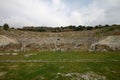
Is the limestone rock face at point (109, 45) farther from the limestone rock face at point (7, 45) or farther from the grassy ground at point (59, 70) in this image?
the limestone rock face at point (7, 45)

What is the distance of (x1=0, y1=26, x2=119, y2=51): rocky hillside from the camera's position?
216 feet

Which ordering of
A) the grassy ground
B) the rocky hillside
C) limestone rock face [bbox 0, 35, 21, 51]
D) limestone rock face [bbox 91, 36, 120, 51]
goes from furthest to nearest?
the rocky hillside
limestone rock face [bbox 0, 35, 21, 51]
limestone rock face [bbox 91, 36, 120, 51]
the grassy ground

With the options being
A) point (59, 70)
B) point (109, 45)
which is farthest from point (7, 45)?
point (59, 70)

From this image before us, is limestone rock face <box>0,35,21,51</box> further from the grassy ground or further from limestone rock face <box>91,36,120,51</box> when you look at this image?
the grassy ground

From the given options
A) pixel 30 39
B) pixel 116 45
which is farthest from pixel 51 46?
pixel 116 45

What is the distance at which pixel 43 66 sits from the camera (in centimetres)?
3247

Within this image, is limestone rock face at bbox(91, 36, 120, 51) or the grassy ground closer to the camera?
the grassy ground

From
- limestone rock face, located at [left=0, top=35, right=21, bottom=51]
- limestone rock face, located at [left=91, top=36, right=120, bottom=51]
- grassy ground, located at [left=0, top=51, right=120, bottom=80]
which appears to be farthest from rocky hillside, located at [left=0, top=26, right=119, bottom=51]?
grassy ground, located at [left=0, top=51, right=120, bottom=80]

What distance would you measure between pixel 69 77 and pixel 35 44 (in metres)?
42.4

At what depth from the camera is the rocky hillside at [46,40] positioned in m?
65.8

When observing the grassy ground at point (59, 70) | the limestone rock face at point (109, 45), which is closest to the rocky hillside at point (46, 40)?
the limestone rock face at point (109, 45)

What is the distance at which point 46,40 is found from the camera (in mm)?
76750

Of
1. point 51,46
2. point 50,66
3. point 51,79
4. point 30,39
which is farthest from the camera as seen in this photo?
point 30,39

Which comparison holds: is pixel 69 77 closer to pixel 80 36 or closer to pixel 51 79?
pixel 51 79
